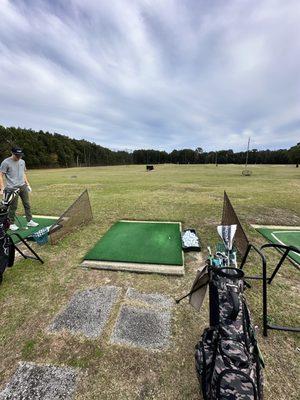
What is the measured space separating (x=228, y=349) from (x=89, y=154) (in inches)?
2828

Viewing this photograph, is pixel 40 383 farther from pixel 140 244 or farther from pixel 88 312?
pixel 140 244

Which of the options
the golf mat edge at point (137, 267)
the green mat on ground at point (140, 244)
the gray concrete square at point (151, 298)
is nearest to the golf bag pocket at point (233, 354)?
the gray concrete square at point (151, 298)

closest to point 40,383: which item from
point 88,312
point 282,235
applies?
point 88,312

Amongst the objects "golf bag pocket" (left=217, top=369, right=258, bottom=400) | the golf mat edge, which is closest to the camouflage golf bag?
"golf bag pocket" (left=217, top=369, right=258, bottom=400)

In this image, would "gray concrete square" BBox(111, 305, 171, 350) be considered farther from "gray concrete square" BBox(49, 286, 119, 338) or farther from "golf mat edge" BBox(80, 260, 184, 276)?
"golf mat edge" BBox(80, 260, 184, 276)

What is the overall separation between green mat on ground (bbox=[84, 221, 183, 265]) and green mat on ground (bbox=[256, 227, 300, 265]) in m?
2.18

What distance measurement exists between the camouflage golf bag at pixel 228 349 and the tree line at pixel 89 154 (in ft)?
143

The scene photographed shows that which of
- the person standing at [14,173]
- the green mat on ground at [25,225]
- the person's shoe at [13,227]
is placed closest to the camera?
the person standing at [14,173]

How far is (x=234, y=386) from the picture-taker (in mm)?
1450

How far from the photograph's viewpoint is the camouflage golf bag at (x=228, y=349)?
4.81ft

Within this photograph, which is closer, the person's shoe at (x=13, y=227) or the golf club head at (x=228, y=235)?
the golf club head at (x=228, y=235)

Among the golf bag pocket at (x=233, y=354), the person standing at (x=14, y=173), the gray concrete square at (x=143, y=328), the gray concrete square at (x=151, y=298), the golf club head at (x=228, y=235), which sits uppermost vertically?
the person standing at (x=14, y=173)

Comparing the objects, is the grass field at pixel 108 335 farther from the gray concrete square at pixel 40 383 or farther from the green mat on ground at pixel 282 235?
the green mat on ground at pixel 282 235

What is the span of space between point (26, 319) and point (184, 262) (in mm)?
2531
